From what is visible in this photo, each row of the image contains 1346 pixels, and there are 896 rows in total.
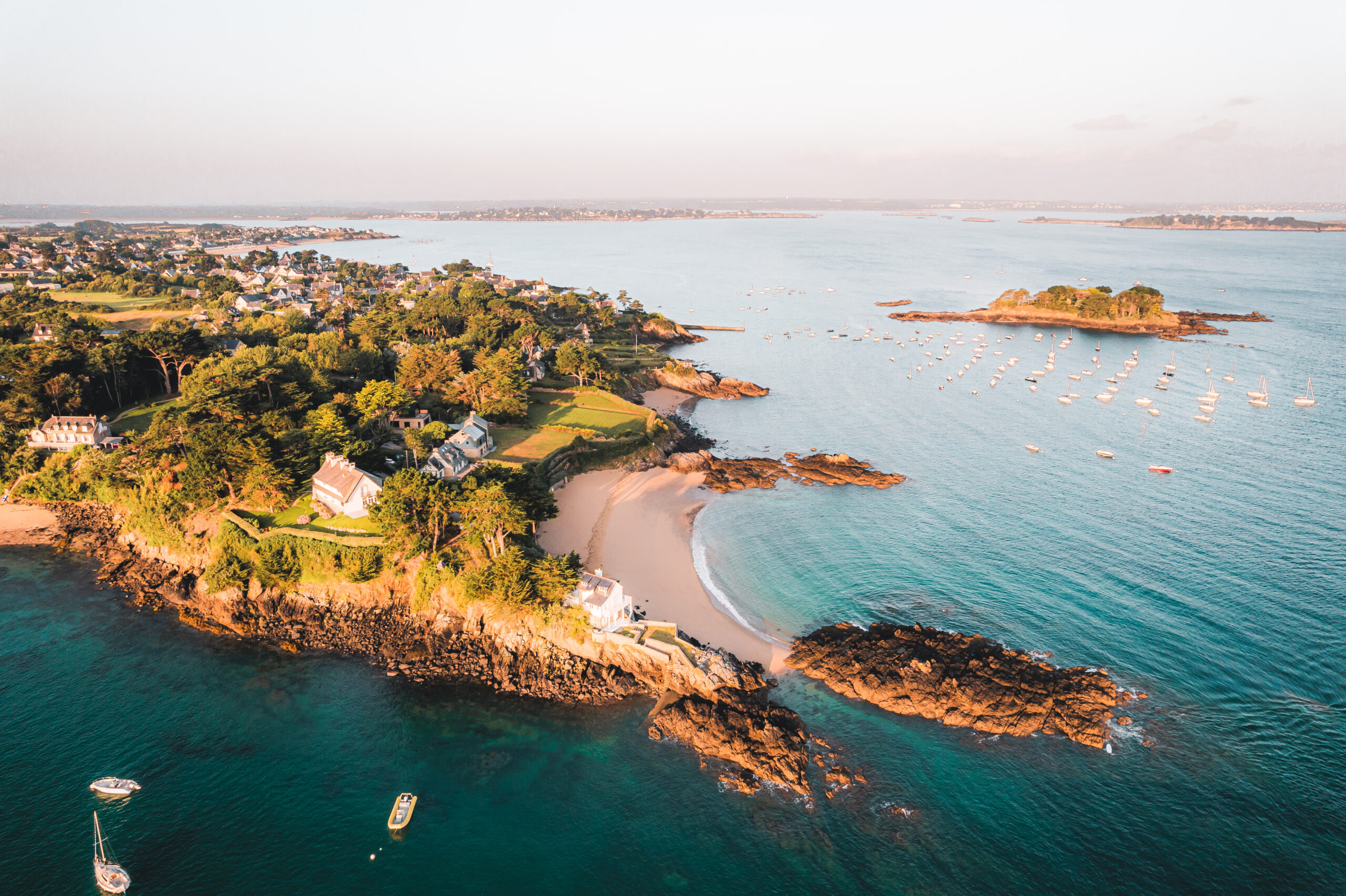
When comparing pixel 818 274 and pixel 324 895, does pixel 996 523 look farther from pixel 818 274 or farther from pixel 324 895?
pixel 818 274

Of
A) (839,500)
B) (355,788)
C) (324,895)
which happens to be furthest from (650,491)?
(324,895)

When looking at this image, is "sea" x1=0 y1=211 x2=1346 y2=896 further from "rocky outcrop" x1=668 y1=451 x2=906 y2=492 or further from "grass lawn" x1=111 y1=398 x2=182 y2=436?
"grass lawn" x1=111 y1=398 x2=182 y2=436

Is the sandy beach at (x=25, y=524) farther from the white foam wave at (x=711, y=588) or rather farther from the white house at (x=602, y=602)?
the white foam wave at (x=711, y=588)

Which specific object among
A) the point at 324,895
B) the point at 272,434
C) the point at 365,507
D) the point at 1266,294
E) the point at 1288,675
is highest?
the point at 1266,294

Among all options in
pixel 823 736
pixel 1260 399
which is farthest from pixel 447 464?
pixel 1260 399

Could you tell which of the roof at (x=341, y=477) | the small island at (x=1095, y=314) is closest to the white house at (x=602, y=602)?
the roof at (x=341, y=477)

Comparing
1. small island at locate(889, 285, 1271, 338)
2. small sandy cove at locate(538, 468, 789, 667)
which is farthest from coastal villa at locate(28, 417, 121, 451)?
small island at locate(889, 285, 1271, 338)

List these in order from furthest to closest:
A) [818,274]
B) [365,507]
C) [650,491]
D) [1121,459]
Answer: [818,274] → [1121,459] → [650,491] → [365,507]
